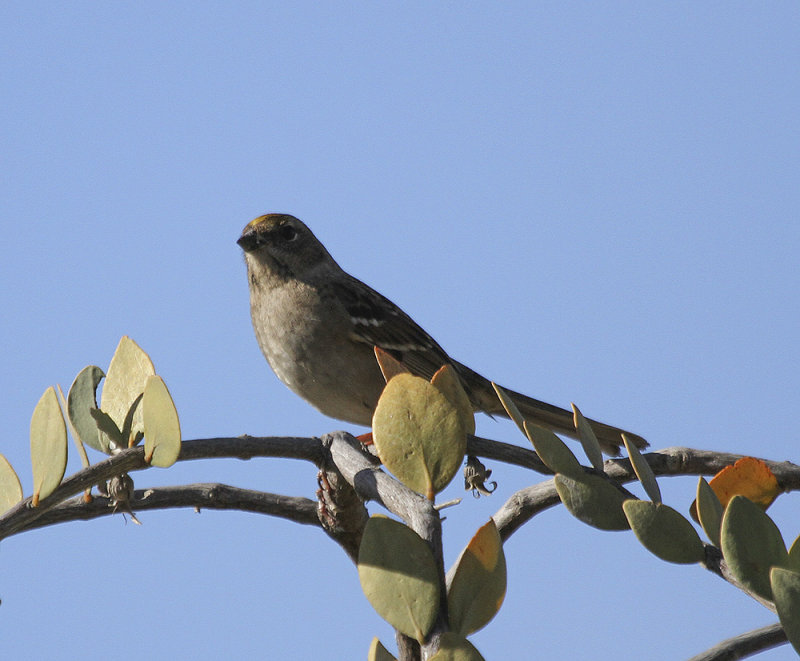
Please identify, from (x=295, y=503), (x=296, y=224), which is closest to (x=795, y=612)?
(x=295, y=503)

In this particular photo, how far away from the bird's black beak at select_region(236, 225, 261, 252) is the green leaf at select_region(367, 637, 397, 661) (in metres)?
3.91

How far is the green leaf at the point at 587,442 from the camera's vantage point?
1268 mm

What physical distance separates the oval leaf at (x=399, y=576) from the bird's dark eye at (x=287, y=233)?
432cm

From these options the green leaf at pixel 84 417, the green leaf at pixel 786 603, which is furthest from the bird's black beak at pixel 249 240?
the green leaf at pixel 786 603

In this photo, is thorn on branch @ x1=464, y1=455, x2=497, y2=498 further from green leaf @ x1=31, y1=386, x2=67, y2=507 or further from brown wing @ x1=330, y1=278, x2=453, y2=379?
brown wing @ x1=330, y1=278, x2=453, y2=379

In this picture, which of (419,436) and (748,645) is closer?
(419,436)

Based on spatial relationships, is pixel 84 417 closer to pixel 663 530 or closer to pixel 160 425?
pixel 160 425

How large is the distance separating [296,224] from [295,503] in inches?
135

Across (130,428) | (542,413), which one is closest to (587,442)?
(130,428)

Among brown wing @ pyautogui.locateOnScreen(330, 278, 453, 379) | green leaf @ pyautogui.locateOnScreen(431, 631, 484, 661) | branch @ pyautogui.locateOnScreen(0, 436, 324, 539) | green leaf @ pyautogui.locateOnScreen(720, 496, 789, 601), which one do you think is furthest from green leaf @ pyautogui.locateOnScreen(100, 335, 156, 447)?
brown wing @ pyautogui.locateOnScreen(330, 278, 453, 379)

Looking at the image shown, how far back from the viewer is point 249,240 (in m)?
5.04

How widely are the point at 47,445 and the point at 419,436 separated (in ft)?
1.86

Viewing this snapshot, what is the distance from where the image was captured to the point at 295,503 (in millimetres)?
2148

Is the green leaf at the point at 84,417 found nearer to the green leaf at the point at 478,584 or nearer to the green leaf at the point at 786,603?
the green leaf at the point at 478,584
